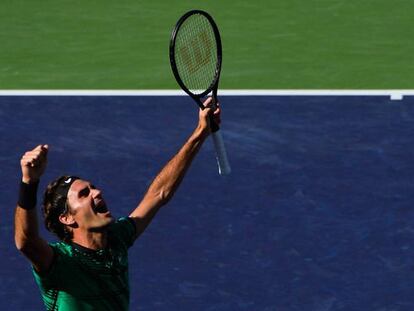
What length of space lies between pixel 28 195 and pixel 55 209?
2.06 feet

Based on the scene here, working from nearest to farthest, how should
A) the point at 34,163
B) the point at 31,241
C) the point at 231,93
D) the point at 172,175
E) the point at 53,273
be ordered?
the point at 34,163
the point at 31,241
the point at 53,273
the point at 172,175
the point at 231,93

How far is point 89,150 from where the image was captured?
13.0 metres

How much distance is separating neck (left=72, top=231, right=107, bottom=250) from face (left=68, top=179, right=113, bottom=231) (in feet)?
0.25

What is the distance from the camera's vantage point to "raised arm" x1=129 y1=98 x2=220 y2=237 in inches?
316

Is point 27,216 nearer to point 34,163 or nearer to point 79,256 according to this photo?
point 34,163

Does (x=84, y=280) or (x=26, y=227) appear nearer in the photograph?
(x=26, y=227)

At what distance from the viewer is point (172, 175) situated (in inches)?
321

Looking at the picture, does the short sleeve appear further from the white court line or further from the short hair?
the white court line
